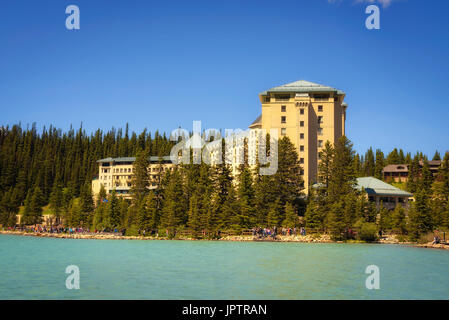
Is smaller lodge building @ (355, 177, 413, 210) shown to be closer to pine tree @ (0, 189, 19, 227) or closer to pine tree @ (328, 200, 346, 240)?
pine tree @ (328, 200, 346, 240)

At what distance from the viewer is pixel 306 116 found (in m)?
81.9

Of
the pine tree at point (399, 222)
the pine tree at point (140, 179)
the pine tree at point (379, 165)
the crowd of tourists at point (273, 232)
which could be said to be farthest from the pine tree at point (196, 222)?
the pine tree at point (379, 165)

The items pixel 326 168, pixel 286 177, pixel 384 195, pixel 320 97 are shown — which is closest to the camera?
pixel 286 177

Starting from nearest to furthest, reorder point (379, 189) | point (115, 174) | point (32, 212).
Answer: point (379, 189) < point (32, 212) < point (115, 174)

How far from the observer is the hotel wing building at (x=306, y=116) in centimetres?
8194

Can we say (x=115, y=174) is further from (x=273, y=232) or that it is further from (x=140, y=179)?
(x=273, y=232)

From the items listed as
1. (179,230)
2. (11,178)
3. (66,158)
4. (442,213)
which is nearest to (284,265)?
(442,213)

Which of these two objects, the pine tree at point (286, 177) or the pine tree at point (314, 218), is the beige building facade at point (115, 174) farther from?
the pine tree at point (314, 218)

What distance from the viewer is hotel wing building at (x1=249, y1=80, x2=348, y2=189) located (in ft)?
269

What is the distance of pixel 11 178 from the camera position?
130 metres

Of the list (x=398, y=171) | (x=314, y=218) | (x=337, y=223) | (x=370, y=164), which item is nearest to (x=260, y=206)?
(x=314, y=218)

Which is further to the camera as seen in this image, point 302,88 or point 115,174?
point 115,174

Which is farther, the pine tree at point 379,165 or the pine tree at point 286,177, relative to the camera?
the pine tree at point 379,165

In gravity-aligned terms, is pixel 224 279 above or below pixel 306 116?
below
